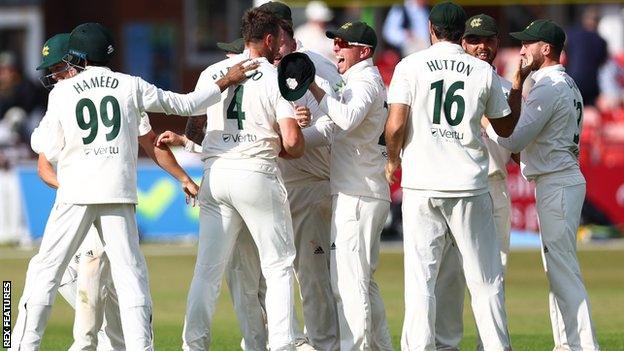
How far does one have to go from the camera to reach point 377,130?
10391 mm

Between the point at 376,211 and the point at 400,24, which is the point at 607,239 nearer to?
the point at 400,24

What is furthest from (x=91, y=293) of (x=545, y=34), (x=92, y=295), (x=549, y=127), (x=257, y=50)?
(x=545, y=34)

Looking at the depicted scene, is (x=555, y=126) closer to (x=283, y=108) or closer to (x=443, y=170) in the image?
(x=443, y=170)

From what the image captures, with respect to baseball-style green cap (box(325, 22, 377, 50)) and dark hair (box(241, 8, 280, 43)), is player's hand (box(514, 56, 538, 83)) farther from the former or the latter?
dark hair (box(241, 8, 280, 43))

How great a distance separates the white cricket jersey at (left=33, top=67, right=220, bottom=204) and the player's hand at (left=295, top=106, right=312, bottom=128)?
0.66m

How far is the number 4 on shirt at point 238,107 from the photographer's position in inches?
395

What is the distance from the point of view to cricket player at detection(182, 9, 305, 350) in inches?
392

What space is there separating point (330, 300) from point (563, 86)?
93.3 inches

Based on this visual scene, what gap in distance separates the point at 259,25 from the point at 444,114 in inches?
56.7

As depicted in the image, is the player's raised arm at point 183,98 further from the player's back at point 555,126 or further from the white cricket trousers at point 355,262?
the player's back at point 555,126

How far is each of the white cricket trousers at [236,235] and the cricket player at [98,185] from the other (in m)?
0.46

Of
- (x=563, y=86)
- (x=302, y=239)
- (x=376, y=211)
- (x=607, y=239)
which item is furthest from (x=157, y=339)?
(x=607, y=239)

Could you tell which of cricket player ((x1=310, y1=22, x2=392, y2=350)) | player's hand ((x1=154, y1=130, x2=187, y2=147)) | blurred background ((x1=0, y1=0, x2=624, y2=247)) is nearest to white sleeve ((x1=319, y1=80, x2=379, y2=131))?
cricket player ((x1=310, y1=22, x2=392, y2=350))

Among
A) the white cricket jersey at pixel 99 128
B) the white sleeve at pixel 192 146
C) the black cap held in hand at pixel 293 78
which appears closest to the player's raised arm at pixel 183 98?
the white cricket jersey at pixel 99 128
